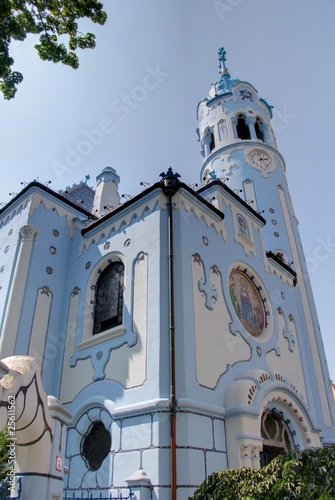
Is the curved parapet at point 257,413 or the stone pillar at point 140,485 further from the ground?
the curved parapet at point 257,413

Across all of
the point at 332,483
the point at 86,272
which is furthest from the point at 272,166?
the point at 332,483

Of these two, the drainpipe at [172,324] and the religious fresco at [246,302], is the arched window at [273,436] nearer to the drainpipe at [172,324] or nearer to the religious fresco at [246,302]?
the religious fresco at [246,302]

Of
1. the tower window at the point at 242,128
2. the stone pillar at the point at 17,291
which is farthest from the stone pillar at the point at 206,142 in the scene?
the stone pillar at the point at 17,291

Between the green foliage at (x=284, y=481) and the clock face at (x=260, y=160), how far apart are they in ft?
51.5

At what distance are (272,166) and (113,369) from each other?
45.2ft

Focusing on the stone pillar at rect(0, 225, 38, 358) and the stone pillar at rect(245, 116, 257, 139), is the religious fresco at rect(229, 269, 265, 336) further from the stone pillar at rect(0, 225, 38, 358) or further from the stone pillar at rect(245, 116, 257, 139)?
the stone pillar at rect(245, 116, 257, 139)

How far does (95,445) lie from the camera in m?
9.36

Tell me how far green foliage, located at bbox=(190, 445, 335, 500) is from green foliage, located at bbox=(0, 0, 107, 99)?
23.4 feet

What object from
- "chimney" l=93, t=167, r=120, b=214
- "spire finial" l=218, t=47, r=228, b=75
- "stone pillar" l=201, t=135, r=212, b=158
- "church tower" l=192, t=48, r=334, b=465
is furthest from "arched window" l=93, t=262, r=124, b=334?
"spire finial" l=218, t=47, r=228, b=75

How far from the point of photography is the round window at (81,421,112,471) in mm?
9062

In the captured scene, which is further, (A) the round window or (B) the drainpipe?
(A) the round window

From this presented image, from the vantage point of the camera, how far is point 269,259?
14562 millimetres

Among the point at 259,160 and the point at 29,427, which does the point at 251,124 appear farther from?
the point at 29,427

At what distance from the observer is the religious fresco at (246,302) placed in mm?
11750
